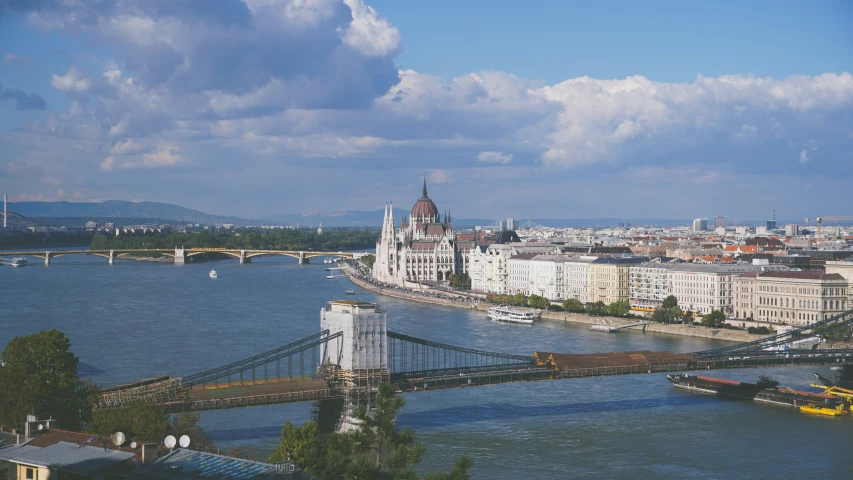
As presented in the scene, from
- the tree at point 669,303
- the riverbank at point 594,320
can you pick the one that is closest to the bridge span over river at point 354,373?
the riverbank at point 594,320

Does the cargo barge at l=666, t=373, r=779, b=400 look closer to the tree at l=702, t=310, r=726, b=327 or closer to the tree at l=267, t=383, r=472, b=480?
the tree at l=702, t=310, r=726, b=327

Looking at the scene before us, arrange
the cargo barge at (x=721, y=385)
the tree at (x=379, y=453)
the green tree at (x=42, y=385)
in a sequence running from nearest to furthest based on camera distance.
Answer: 1. the tree at (x=379, y=453)
2. the green tree at (x=42, y=385)
3. the cargo barge at (x=721, y=385)

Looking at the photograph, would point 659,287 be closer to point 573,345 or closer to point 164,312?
point 573,345

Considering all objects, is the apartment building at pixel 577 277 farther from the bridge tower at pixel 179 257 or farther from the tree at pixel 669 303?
the bridge tower at pixel 179 257

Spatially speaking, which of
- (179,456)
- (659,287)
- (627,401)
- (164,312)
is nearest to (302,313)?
(164,312)

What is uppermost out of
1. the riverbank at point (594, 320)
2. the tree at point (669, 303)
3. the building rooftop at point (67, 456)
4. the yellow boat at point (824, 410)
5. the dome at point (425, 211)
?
the dome at point (425, 211)

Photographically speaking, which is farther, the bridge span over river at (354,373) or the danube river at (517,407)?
the bridge span over river at (354,373)

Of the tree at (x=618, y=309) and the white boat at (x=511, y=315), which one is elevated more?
the tree at (x=618, y=309)

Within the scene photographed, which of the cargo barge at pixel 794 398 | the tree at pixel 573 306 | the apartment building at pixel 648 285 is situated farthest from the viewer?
the apartment building at pixel 648 285
